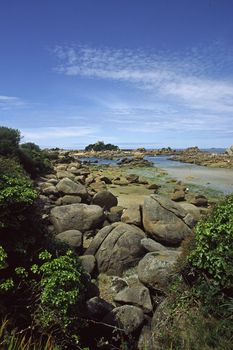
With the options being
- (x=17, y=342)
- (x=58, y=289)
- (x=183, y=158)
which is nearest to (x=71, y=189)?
(x=58, y=289)

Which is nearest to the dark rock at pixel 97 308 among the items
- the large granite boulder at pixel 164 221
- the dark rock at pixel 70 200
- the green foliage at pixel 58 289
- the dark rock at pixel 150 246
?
the green foliage at pixel 58 289

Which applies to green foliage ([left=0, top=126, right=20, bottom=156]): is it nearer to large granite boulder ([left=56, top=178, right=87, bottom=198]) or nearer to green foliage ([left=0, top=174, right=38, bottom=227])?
large granite boulder ([left=56, top=178, right=87, bottom=198])

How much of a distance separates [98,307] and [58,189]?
12911 mm

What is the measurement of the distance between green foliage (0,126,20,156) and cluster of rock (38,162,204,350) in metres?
10.4

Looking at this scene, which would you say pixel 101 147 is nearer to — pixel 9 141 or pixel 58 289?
pixel 9 141

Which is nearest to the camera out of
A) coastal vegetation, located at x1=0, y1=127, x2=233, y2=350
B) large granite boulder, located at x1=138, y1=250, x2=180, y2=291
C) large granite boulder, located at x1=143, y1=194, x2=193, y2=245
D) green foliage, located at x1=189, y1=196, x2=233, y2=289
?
coastal vegetation, located at x1=0, y1=127, x2=233, y2=350

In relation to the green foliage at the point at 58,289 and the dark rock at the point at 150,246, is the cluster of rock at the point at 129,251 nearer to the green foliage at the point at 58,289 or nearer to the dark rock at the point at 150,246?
the dark rock at the point at 150,246

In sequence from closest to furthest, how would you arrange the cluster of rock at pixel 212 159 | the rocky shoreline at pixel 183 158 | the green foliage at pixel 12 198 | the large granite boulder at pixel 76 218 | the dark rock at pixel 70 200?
the green foliage at pixel 12 198 → the large granite boulder at pixel 76 218 → the dark rock at pixel 70 200 → the cluster of rock at pixel 212 159 → the rocky shoreline at pixel 183 158

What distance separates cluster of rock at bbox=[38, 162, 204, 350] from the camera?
8.36 m

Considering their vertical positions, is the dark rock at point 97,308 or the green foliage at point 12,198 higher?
the green foliage at point 12,198

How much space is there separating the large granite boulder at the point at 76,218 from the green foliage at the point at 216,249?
7.47 meters

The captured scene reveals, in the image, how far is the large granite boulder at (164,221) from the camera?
43.7 ft

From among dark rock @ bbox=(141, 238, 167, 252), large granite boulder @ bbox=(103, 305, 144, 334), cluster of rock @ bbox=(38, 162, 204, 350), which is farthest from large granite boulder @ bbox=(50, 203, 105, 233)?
large granite boulder @ bbox=(103, 305, 144, 334)

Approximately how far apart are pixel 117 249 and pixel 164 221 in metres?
2.83
